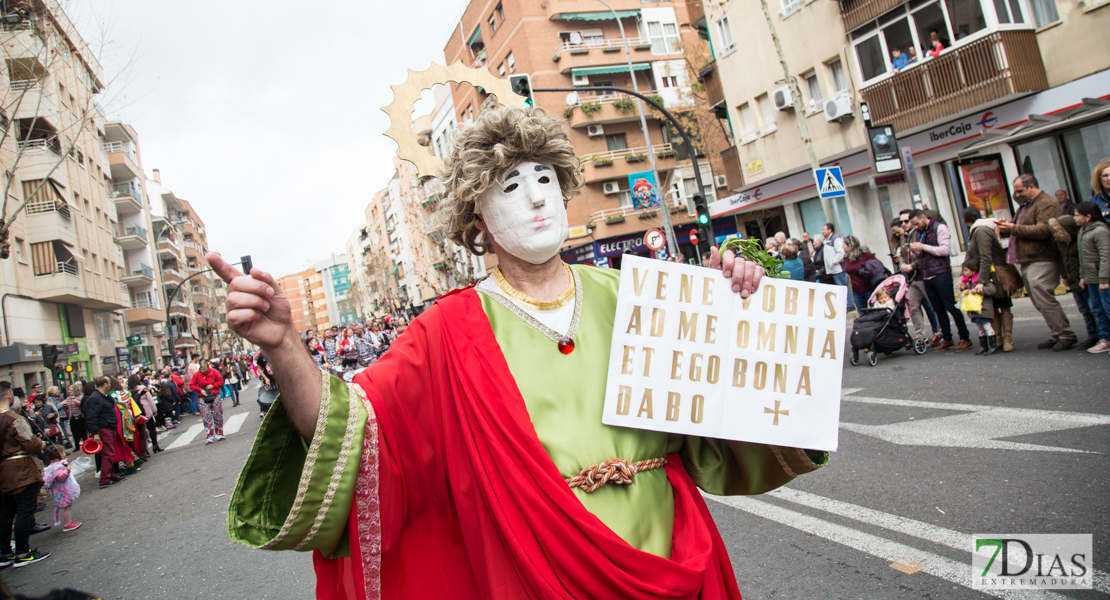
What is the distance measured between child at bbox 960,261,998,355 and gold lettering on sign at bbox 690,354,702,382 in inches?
Answer: 281

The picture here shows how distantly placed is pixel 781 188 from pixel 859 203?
3.11m

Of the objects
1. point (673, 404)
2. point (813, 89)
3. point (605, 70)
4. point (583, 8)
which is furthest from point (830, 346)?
point (583, 8)

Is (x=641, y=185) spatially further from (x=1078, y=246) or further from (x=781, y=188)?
(x=1078, y=246)

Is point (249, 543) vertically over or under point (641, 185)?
under

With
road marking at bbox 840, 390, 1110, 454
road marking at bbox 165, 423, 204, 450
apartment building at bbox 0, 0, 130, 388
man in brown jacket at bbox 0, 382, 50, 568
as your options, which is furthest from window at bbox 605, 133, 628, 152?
man in brown jacket at bbox 0, 382, 50, 568

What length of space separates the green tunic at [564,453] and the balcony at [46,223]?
31.1 metres

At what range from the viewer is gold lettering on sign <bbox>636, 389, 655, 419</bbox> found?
186cm

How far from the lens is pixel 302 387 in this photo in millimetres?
1592

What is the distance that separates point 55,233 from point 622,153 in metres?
25.9

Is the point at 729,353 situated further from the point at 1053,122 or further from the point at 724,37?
the point at 724,37

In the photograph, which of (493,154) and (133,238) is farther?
(133,238)

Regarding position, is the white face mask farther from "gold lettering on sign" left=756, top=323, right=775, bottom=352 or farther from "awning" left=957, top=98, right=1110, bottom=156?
"awning" left=957, top=98, right=1110, bottom=156

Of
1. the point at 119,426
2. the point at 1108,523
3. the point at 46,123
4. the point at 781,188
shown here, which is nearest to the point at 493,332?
the point at 1108,523

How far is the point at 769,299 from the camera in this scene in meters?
1.97
